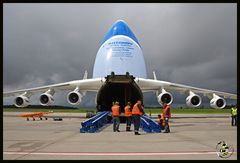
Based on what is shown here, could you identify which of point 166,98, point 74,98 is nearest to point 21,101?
point 74,98

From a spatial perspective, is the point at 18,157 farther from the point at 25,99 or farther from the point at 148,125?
the point at 25,99

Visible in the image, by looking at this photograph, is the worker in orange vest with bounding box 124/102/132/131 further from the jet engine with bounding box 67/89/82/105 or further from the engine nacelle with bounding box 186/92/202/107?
the engine nacelle with bounding box 186/92/202/107

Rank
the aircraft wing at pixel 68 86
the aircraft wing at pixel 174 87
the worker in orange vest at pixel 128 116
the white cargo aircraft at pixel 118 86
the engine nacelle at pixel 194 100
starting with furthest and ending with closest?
1. the engine nacelle at pixel 194 100
2. the aircraft wing at pixel 174 87
3. the aircraft wing at pixel 68 86
4. the white cargo aircraft at pixel 118 86
5. the worker in orange vest at pixel 128 116

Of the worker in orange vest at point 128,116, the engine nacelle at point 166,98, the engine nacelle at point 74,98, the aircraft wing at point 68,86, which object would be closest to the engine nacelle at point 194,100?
the engine nacelle at point 166,98

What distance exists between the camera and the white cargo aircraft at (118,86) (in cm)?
2098

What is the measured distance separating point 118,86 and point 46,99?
5460 mm

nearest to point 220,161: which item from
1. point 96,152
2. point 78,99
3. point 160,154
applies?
point 160,154

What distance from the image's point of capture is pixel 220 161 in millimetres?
5449

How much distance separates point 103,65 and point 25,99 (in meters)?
6.64

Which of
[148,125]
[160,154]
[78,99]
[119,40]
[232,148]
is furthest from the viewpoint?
[119,40]

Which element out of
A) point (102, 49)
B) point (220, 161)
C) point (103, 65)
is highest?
point (102, 49)

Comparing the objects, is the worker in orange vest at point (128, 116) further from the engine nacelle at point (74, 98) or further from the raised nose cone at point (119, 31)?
the raised nose cone at point (119, 31)

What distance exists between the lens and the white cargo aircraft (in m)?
21.0

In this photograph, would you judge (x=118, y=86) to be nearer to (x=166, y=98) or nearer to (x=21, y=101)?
(x=166, y=98)
